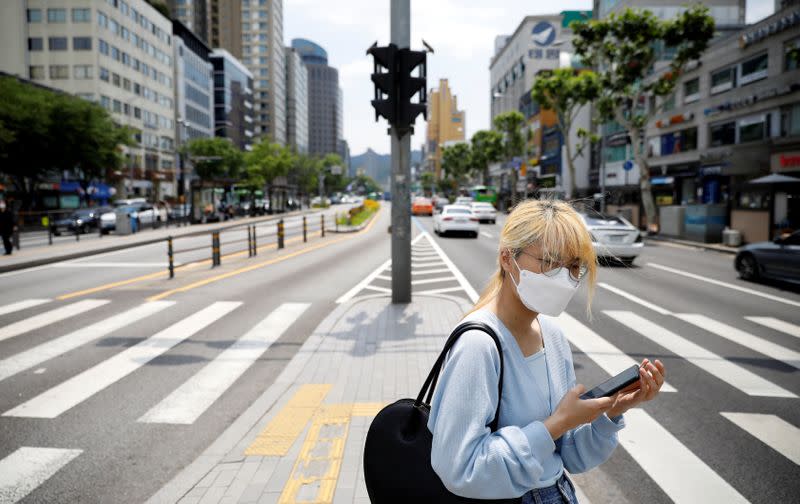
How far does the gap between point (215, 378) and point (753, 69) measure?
35646mm

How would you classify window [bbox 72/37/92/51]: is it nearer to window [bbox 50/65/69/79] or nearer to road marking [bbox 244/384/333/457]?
window [bbox 50/65/69/79]

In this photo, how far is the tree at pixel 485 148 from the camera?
74.8 metres

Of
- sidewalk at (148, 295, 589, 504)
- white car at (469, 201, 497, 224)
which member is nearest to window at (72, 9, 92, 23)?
white car at (469, 201, 497, 224)

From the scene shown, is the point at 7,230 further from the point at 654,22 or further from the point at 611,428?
the point at 654,22

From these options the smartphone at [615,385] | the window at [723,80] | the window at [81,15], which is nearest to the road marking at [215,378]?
the smartphone at [615,385]

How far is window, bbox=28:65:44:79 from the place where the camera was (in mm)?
62219

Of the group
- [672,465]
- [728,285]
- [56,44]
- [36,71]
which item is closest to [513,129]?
[56,44]

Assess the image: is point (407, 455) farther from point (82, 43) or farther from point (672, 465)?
point (82, 43)

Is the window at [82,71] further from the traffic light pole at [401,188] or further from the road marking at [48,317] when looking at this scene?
the traffic light pole at [401,188]

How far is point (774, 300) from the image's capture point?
11.5 metres

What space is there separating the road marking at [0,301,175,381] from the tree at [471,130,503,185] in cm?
6795

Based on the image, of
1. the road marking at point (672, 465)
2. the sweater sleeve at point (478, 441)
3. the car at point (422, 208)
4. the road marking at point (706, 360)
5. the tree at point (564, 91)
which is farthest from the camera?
the car at point (422, 208)

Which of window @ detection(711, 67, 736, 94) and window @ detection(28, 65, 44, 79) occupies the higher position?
window @ detection(28, 65, 44, 79)

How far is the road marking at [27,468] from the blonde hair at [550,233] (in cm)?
407
